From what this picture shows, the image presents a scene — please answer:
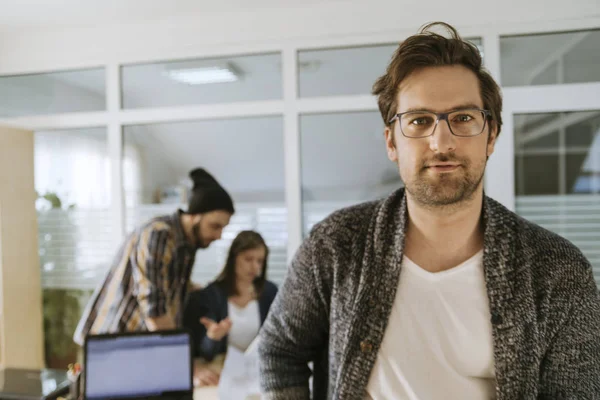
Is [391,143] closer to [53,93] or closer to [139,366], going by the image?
[139,366]

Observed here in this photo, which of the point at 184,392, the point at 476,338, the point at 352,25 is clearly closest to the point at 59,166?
the point at 184,392

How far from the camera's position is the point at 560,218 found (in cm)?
235

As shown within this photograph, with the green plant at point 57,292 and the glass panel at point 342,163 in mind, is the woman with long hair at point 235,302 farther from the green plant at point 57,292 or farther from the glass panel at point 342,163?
the green plant at point 57,292

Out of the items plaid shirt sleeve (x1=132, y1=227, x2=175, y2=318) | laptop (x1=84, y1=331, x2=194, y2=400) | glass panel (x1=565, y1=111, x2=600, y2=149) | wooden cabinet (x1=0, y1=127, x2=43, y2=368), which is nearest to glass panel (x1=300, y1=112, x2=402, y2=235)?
plaid shirt sleeve (x1=132, y1=227, x2=175, y2=318)

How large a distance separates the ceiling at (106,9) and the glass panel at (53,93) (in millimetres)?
337

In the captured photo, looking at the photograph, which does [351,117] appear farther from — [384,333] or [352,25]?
[384,333]

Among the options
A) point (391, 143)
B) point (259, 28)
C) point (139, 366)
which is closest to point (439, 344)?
point (391, 143)

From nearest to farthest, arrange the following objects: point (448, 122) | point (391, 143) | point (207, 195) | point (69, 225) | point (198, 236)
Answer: point (448, 122)
point (391, 143)
point (198, 236)
point (207, 195)
point (69, 225)

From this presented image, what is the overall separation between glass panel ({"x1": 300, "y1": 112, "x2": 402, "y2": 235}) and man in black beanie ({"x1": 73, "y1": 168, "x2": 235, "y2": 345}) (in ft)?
2.05

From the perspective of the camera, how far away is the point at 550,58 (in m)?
2.32

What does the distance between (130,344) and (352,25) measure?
1994 mm

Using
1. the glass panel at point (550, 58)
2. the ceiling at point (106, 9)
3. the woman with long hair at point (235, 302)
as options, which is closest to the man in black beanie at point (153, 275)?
the woman with long hair at point (235, 302)

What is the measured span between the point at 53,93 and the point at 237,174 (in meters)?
1.45

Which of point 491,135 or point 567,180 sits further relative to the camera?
point 567,180
